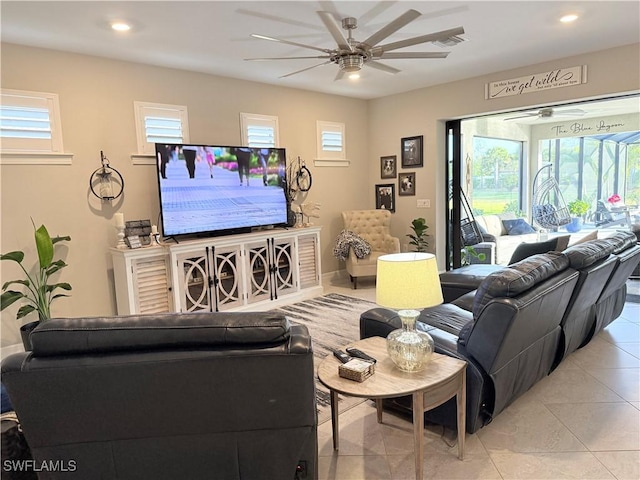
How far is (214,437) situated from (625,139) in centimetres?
901

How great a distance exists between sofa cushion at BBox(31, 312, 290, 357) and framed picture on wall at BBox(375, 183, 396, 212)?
203 inches

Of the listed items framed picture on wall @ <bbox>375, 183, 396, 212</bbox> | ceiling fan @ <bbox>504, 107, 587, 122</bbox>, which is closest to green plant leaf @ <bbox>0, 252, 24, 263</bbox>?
framed picture on wall @ <bbox>375, 183, 396, 212</bbox>

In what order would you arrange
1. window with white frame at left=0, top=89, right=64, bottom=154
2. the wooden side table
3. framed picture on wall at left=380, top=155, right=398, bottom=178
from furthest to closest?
framed picture on wall at left=380, top=155, right=398, bottom=178, window with white frame at left=0, top=89, right=64, bottom=154, the wooden side table

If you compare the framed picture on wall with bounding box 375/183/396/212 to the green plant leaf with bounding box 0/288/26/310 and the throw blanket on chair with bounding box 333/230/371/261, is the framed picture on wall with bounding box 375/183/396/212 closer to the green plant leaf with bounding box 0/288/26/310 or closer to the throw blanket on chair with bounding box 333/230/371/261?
the throw blanket on chair with bounding box 333/230/371/261

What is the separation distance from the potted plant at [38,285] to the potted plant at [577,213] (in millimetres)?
9034

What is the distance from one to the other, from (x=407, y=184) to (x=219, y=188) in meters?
2.95

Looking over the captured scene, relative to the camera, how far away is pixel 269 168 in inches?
203

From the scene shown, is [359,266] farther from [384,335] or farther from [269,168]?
[384,335]

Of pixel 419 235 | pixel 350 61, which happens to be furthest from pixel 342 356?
pixel 419 235

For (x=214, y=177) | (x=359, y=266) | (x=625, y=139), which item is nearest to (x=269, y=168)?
(x=214, y=177)

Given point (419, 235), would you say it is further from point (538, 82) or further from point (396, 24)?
point (396, 24)

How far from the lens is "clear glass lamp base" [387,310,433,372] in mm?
2027

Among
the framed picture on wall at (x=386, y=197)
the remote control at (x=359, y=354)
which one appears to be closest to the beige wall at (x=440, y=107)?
the framed picture on wall at (x=386, y=197)

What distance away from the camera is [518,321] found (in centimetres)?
210
